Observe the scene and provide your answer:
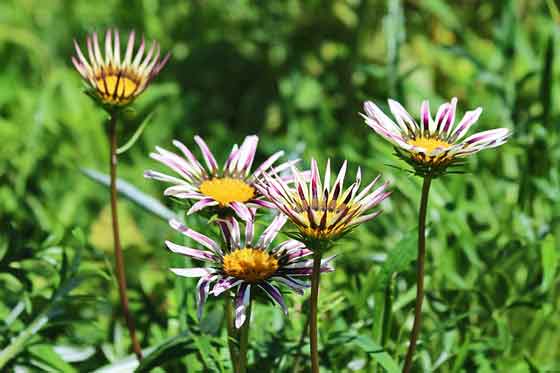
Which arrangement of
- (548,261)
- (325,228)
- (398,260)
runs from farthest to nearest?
(548,261), (398,260), (325,228)

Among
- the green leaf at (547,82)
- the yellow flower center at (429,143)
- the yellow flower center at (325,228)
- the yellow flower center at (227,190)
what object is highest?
the green leaf at (547,82)

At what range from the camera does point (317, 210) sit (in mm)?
717

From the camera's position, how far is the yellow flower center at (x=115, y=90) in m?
0.83

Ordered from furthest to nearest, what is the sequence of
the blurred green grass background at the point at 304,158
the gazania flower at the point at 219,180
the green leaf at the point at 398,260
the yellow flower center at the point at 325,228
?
the blurred green grass background at the point at 304,158
the green leaf at the point at 398,260
the gazania flower at the point at 219,180
the yellow flower center at the point at 325,228

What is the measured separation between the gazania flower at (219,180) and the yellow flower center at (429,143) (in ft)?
0.39

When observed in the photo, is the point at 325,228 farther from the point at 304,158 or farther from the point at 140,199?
the point at 304,158

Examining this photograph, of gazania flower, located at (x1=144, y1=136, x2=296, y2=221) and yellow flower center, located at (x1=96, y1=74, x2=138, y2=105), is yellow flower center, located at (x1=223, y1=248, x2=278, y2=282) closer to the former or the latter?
gazania flower, located at (x1=144, y1=136, x2=296, y2=221)

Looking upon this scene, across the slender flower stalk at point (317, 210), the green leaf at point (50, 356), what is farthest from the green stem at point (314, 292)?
the green leaf at point (50, 356)

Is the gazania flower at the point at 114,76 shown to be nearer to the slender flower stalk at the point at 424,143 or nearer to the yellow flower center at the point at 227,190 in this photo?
the yellow flower center at the point at 227,190

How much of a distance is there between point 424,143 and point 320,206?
0.12 metres

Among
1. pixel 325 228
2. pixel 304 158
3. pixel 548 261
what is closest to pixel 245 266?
pixel 325 228

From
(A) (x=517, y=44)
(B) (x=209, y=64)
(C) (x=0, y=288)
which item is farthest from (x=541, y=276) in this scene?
(B) (x=209, y=64)

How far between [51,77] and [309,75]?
0.58 meters

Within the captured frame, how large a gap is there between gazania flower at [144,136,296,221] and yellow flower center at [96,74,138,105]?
7 centimetres
